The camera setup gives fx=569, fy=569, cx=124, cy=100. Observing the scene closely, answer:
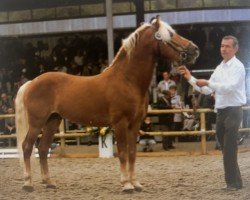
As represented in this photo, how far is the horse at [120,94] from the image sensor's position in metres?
6.60

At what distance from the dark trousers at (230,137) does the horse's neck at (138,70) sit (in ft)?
3.15

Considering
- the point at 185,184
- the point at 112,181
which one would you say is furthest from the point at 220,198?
the point at 112,181

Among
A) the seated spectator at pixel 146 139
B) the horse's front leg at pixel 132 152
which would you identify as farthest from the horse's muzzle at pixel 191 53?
the seated spectator at pixel 146 139

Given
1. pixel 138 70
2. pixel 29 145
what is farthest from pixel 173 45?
pixel 29 145

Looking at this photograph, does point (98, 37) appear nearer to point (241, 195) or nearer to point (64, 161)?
point (64, 161)

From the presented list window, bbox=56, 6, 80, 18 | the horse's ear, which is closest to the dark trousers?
the horse's ear

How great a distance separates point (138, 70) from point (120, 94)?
0.37m

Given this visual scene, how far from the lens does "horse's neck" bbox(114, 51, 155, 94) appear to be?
22.0 ft

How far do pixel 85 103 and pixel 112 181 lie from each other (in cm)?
127

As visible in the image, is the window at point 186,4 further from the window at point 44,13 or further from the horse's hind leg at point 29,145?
the horse's hind leg at point 29,145

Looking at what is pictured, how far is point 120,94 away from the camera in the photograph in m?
Result: 6.62

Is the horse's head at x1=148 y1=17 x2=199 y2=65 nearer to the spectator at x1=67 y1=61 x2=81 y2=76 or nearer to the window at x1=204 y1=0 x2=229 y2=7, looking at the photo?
the window at x1=204 y1=0 x2=229 y2=7

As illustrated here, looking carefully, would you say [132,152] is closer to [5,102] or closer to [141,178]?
[141,178]

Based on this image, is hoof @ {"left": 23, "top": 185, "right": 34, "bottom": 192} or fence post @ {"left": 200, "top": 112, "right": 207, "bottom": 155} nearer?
hoof @ {"left": 23, "top": 185, "right": 34, "bottom": 192}
